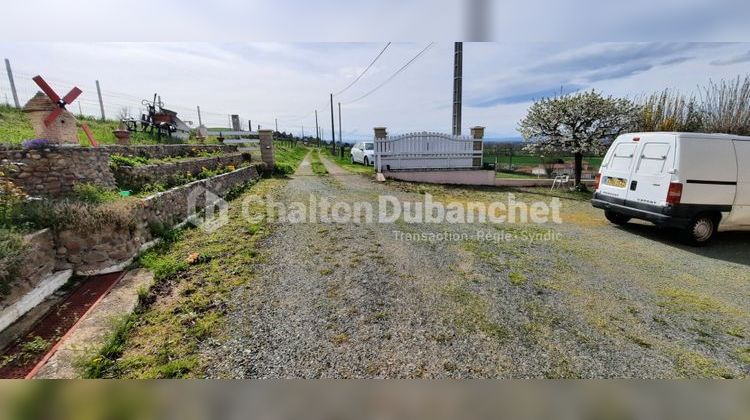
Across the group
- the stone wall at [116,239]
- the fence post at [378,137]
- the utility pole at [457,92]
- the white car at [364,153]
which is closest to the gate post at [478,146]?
the utility pole at [457,92]

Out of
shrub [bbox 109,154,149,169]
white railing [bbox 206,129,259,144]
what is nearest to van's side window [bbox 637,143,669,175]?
shrub [bbox 109,154,149,169]

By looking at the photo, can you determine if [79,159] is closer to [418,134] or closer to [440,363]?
[440,363]

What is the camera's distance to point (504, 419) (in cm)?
132

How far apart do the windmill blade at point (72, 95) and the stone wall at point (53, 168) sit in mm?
1149

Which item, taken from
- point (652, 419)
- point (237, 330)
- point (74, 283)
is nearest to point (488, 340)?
point (652, 419)

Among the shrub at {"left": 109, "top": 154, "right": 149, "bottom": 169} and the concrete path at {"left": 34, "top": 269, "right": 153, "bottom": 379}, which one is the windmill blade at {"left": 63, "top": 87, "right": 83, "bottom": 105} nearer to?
the shrub at {"left": 109, "top": 154, "right": 149, "bottom": 169}

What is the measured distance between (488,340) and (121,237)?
182 inches

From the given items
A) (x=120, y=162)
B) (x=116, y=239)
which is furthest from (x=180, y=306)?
(x=120, y=162)

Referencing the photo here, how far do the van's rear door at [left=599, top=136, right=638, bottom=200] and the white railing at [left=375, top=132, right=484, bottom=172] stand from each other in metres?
6.31

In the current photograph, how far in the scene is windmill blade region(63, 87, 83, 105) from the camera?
17.0 feet

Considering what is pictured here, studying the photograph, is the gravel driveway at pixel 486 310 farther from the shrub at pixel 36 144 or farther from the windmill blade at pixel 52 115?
the windmill blade at pixel 52 115

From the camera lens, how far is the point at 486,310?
3182mm

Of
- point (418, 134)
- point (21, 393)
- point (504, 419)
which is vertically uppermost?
point (418, 134)

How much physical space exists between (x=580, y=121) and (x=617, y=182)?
6254 millimetres
